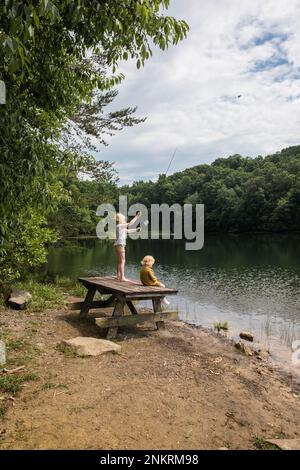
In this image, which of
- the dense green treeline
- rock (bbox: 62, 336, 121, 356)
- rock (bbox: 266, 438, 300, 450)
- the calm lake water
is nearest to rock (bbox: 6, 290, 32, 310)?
rock (bbox: 62, 336, 121, 356)

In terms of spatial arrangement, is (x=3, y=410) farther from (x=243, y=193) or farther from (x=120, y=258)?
(x=243, y=193)

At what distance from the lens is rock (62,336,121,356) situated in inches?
265

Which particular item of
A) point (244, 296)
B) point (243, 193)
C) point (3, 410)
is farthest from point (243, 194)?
point (3, 410)

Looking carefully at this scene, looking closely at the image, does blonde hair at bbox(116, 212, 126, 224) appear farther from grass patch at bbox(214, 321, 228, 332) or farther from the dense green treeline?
the dense green treeline

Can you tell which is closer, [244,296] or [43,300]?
[43,300]

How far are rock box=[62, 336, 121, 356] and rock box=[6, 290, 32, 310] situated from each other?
3489 mm

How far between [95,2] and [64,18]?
811 mm

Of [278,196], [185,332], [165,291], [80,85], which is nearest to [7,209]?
[80,85]

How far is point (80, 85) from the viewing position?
546 centimetres

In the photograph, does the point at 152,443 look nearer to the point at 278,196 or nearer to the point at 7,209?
the point at 7,209

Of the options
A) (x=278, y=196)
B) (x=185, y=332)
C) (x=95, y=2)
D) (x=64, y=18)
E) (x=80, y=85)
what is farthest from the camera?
(x=278, y=196)

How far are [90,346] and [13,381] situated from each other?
1.82m

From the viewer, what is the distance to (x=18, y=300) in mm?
10258

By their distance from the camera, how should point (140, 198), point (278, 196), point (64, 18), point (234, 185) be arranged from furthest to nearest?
point (140, 198) → point (234, 185) → point (278, 196) → point (64, 18)
